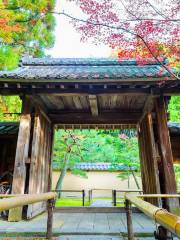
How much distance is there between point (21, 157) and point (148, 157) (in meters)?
3.58

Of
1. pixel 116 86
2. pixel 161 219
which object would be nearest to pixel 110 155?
pixel 116 86

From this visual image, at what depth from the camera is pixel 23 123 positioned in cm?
541

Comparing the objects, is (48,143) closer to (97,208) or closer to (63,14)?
(97,208)

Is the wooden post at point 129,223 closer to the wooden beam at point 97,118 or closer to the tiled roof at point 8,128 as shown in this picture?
the wooden beam at point 97,118

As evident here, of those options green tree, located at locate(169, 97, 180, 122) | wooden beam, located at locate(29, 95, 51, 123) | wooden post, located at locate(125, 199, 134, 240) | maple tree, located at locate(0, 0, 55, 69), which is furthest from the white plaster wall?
wooden post, located at locate(125, 199, 134, 240)

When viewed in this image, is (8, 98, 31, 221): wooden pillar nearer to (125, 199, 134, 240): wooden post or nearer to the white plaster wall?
(125, 199, 134, 240): wooden post

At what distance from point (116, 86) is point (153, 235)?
3.34m

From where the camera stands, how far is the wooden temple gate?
489cm

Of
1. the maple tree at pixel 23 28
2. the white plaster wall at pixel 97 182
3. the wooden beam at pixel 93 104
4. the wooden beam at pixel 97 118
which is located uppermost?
the maple tree at pixel 23 28

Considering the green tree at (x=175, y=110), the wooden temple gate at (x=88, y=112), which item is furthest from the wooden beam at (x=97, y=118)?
the green tree at (x=175, y=110)

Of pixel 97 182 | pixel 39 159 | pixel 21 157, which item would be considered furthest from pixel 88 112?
pixel 97 182

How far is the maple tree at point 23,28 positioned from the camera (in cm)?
974

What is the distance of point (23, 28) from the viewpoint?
11.8 meters

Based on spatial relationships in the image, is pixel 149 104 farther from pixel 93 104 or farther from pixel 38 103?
pixel 38 103
